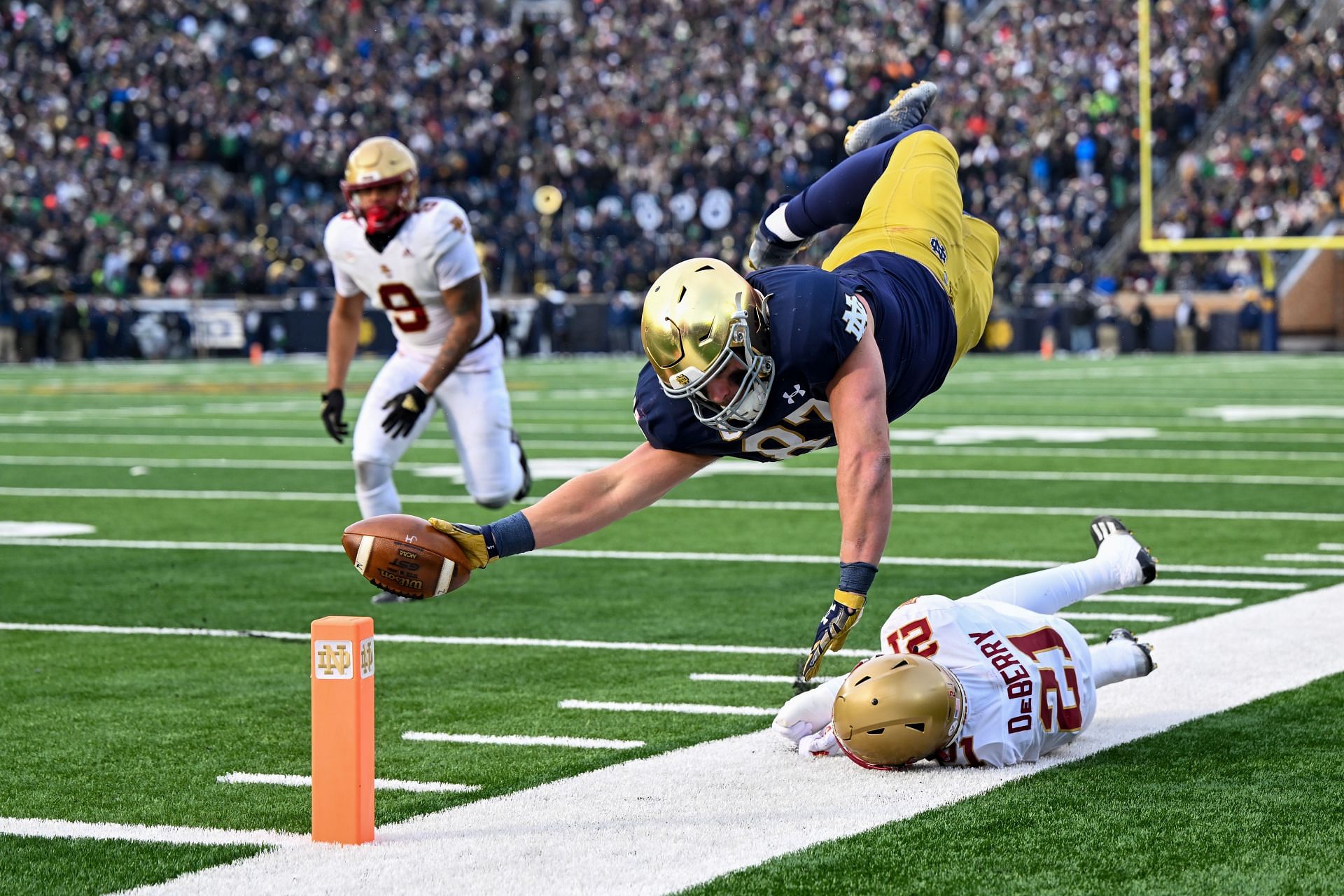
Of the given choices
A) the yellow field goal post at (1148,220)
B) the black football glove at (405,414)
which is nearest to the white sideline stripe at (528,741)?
the black football glove at (405,414)

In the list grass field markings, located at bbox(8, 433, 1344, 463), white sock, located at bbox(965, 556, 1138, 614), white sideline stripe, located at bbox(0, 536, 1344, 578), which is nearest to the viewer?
white sock, located at bbox(965, 556, 1138, 614)

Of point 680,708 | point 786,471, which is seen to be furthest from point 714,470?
point 680,708

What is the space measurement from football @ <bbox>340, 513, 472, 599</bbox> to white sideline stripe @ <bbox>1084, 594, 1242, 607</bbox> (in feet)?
9.66

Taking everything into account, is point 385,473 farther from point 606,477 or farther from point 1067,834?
point 1067,834

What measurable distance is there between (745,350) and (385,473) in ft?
12.1

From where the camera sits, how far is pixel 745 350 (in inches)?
164

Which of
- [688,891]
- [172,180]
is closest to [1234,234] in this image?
[172,180]

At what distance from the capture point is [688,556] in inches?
317

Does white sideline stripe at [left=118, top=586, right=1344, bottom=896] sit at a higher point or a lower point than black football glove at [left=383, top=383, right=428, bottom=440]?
lower

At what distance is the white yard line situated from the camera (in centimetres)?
453

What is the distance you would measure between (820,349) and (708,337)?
0.31 m

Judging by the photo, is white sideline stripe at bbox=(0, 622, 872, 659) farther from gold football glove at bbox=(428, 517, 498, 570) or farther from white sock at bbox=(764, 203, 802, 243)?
gold football glove at bbox=(428, 517, 498, 570)

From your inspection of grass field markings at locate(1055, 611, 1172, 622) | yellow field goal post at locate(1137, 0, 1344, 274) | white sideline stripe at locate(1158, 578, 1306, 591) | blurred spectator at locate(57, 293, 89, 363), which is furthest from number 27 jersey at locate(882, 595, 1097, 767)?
blurred spectator at locate(57, 293, 89, 363)

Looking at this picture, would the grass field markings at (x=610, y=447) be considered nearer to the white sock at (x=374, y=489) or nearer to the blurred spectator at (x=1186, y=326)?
the white sock at (x=374, y=489)
